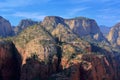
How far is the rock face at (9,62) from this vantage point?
100 meters

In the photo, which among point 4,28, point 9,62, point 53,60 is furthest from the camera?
point 4,28

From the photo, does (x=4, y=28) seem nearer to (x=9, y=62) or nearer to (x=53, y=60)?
(x=9, y=62)

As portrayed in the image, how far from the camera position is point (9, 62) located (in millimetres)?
103125

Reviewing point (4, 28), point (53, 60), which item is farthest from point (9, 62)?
point (4, 28)

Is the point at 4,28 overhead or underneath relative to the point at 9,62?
overhead

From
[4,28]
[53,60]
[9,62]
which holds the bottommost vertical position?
[9,62]

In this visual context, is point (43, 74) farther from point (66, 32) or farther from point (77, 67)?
point (66, 32)

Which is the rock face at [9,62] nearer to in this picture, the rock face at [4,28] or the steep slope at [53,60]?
the steep slope at [53,60]

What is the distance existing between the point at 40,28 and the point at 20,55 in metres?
15.9

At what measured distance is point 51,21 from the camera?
192375 millimetres

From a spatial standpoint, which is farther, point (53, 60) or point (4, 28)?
point (4, 28)

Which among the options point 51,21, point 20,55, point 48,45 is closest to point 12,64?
point 20,55

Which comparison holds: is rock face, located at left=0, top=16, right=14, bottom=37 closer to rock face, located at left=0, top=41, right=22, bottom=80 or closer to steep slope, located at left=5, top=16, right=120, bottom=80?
steep slope, located at left=5, top=16, right=120, bottom=80

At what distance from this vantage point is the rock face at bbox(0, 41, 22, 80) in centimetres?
10031
